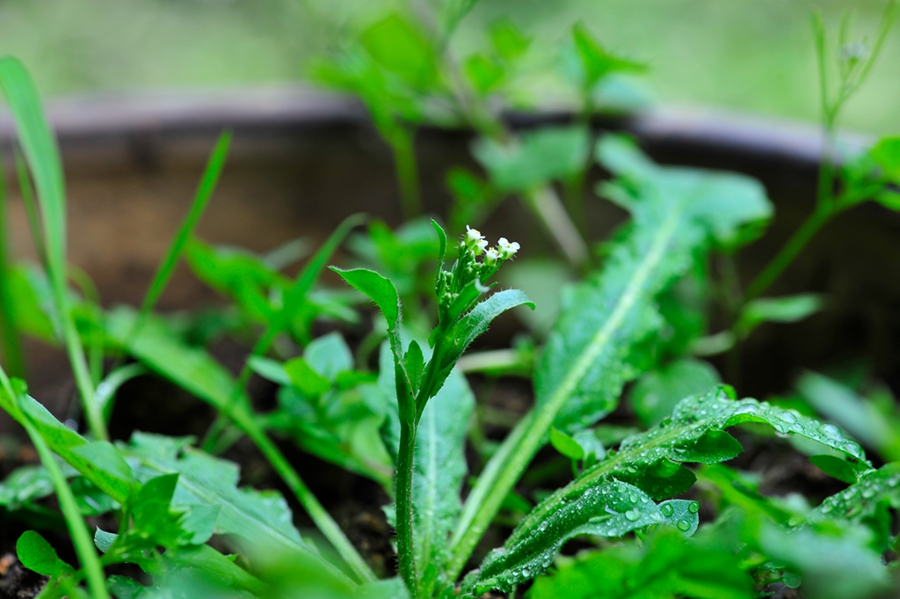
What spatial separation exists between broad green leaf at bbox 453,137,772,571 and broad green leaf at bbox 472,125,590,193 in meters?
0.03

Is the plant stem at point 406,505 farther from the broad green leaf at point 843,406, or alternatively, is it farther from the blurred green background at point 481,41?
the blurred green background at point 481,41

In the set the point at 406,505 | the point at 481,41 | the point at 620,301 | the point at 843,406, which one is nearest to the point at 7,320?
the point at 406,505

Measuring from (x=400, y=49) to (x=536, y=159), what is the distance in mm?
215

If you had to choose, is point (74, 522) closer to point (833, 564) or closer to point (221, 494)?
point (221, 494)

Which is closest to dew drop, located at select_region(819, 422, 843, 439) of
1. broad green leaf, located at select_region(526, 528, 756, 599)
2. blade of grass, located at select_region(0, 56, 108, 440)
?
broad green leaf, located at select_region(526, 528, 756, 599)

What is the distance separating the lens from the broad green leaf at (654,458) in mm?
362

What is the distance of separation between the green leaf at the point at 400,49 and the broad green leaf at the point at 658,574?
0.61 metres

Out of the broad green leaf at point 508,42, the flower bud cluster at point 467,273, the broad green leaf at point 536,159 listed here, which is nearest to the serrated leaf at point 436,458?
the flower bud cluster at point 467,273

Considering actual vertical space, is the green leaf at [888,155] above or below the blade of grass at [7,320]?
above

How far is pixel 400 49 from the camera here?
2.61 ft

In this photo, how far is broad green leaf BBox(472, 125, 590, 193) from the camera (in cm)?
71

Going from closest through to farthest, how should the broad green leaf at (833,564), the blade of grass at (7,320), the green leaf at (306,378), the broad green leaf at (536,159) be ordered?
the broad green leaf at (833,564) → the green leaf at (306,378) → the blade of grass at (7,320) → the broad green leaf at (536,159)

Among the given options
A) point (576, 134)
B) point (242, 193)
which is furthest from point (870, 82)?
point (242, 193)

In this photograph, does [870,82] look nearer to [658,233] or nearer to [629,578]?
[658,233]
